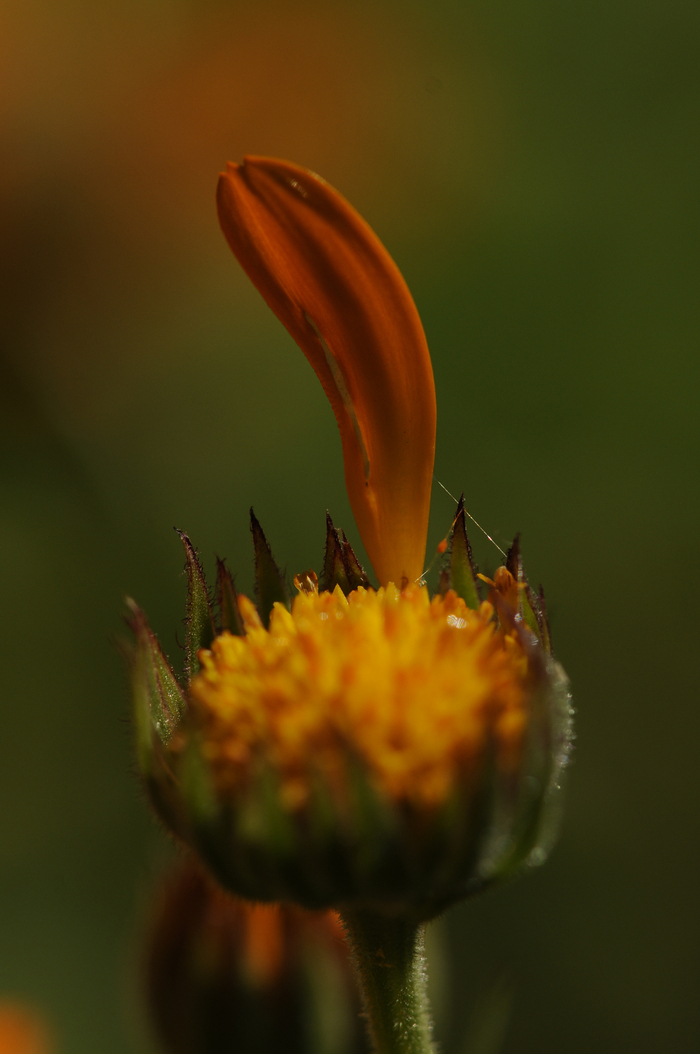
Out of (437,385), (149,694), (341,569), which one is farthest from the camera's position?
(437,385)

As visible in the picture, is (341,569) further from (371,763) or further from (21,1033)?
(21,1033)

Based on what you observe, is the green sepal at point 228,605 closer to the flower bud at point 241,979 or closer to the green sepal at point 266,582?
the green sepal at point 266,582

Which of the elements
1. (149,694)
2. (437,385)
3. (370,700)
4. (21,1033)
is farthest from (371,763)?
(437,385)

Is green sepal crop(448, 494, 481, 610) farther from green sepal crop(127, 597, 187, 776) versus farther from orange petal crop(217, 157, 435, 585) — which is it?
green sepal crop(127, 597, 187, 776)

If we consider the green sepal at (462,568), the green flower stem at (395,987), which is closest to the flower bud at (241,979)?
the green flower stem at (395,987)

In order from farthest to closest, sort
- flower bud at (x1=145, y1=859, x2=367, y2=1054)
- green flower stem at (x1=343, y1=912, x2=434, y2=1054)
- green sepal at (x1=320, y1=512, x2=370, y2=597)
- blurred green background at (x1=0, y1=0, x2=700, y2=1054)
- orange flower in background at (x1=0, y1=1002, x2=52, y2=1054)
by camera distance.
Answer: blurred green background at (x1=0, y1=0, x2=700, y2=1054) < orange flower in background at (x1=0, y1=1002, x2=52, y2=1054) < flower bud at (x1=145, y1=859, x2=367, y2=1054) < green sepal at (x1=320, y1=512, x2=370, y2=597) < green flower stem at (x1=343, y1=912, x2=434, y2=1054)

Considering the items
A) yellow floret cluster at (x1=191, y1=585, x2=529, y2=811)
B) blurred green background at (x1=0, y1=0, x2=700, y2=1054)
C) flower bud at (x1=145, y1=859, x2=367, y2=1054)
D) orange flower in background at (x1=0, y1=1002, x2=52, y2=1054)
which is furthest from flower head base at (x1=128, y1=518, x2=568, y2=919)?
blurred green background at (x1=0, y1=0, x2=700, y2=1054)

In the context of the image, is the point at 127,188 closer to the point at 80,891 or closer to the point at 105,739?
the point at 105,739
